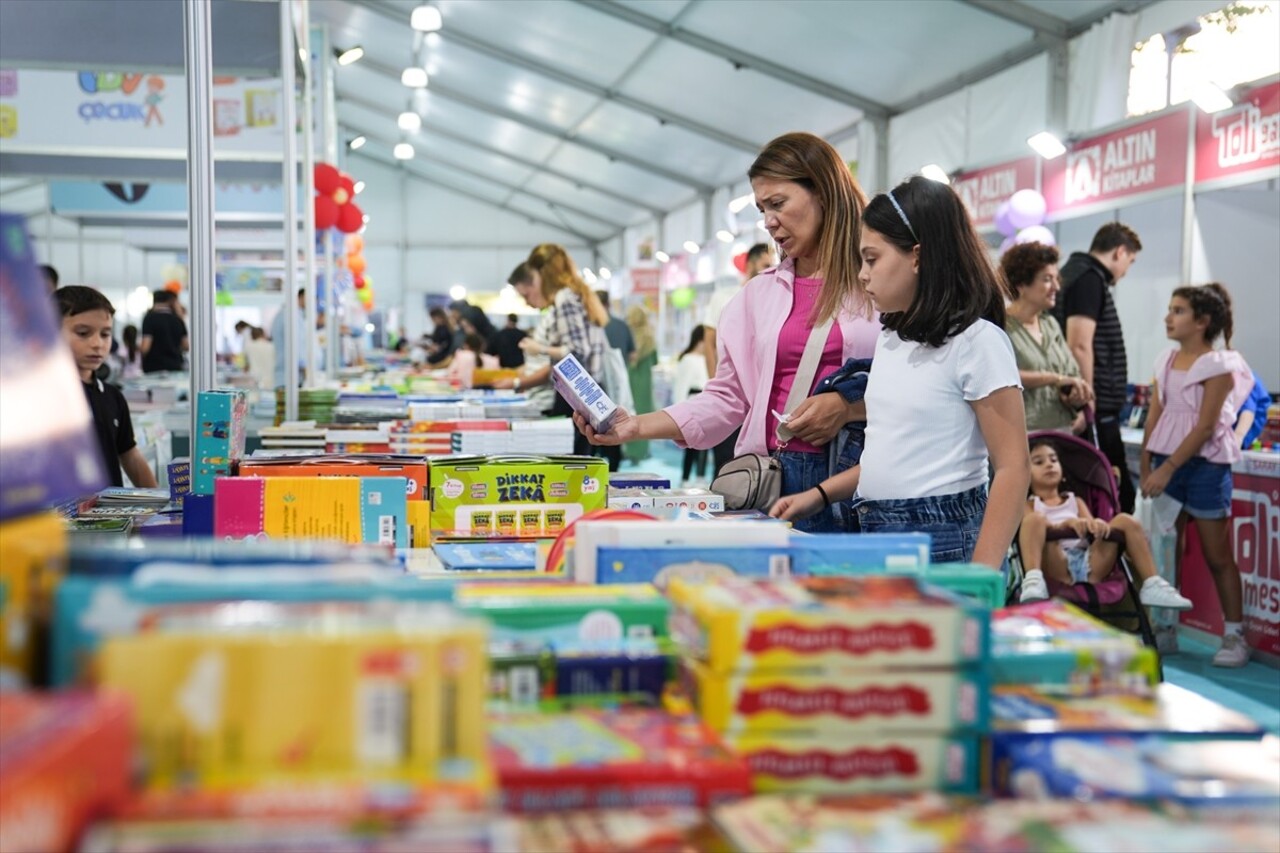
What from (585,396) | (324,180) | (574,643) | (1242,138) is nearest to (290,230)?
(585,396)

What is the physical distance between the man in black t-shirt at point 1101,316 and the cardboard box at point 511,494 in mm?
3476

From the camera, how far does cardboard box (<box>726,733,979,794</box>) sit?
1.16 m

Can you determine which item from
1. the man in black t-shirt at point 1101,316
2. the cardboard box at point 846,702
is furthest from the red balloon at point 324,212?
the cardboard box at point 846,702

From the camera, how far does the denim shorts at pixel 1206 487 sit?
558 centimetres

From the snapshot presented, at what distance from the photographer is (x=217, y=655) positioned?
913 millimetres

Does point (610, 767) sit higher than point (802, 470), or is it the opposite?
point (802, 470)

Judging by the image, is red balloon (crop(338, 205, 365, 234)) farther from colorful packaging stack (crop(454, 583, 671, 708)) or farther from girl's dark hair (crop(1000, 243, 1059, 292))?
colorful packaging stack (crop(454, 583, 671, 708))

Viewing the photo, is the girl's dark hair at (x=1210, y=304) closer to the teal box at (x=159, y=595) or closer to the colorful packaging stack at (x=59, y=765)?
the teal box at (x=159, y=595)

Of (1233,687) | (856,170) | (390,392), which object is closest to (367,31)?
(856,170)

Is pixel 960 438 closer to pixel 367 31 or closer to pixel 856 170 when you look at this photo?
pixel 856 170

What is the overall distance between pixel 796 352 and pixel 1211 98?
5.28 m

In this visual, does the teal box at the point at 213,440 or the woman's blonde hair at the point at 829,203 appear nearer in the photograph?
the woman's blonde hair at the point at 829,203

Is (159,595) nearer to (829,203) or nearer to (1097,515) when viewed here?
(829,203)

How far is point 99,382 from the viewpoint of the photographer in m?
4.38
